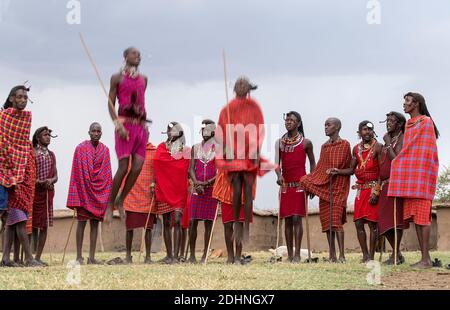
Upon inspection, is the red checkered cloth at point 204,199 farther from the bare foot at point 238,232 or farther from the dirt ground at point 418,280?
the dirt ground at point 418,280

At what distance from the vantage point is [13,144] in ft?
44.2

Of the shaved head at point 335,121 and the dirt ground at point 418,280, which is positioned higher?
the shaved head at point 335,121

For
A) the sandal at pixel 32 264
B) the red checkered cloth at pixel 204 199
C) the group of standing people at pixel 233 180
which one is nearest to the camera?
the group of standing people at pixel 233 180

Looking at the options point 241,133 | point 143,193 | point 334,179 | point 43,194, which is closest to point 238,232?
point 241,133

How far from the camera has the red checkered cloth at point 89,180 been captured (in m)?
15.1

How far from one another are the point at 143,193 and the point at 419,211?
17.7 ft

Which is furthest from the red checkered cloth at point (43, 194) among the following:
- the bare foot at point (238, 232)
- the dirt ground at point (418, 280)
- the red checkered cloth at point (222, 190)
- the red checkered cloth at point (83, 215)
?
the dirt ground at point (418, 280)

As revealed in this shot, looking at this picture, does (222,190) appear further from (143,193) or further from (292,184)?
(143,193)

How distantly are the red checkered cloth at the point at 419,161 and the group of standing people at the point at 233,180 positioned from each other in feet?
0.05

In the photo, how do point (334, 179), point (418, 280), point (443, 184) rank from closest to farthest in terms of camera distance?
1. point (418, 280)
2. point (334, 179)
3. point (443, 184)

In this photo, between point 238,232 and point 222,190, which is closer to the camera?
point 238,232

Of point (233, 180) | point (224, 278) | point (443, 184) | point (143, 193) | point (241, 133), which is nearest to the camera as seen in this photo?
point (224, 278)

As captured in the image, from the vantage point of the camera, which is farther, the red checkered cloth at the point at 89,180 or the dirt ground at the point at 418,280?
the red checkered cloth at the point at 89,180

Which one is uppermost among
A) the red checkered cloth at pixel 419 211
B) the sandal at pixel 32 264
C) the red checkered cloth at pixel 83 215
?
the red checkered cloth at pixel 419 211
